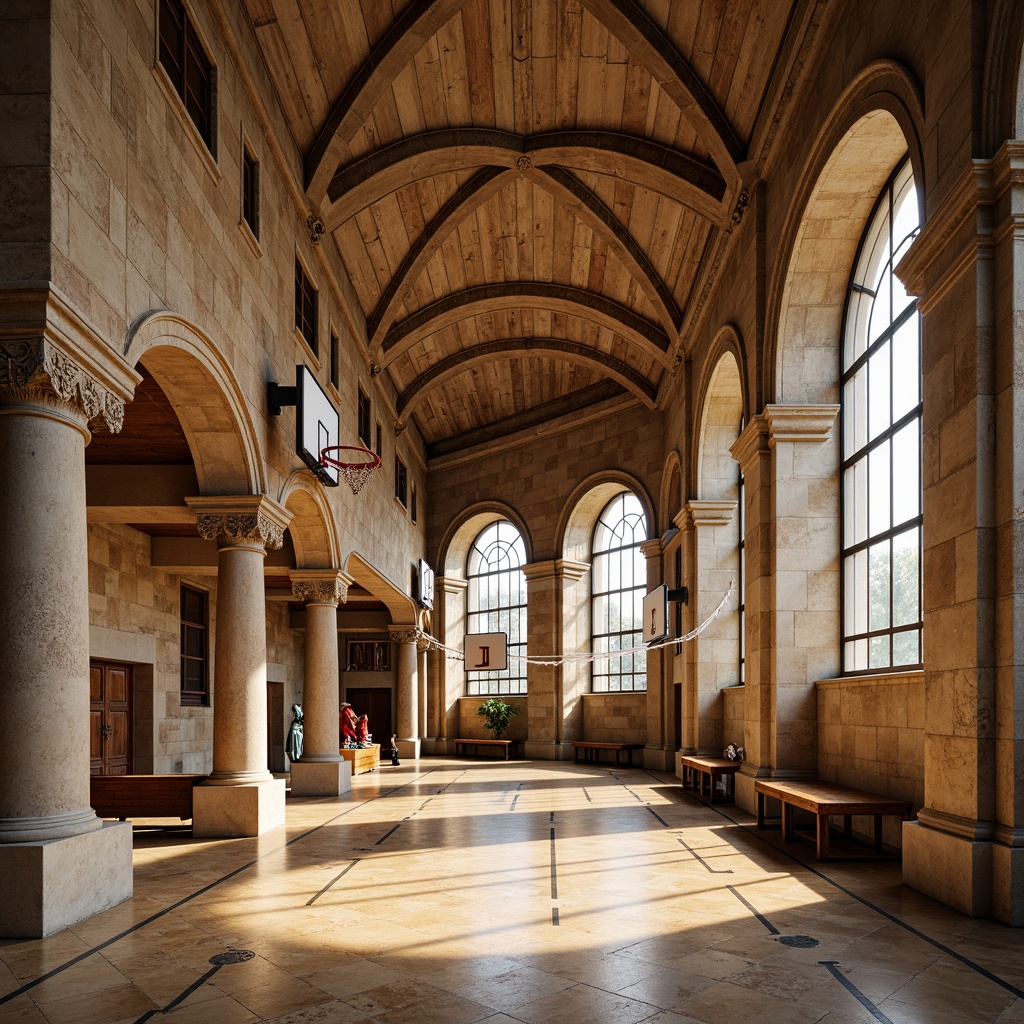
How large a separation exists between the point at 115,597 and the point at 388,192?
6.36 meters

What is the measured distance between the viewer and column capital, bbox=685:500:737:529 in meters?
16.1

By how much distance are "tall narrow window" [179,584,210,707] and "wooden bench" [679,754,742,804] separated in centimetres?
767

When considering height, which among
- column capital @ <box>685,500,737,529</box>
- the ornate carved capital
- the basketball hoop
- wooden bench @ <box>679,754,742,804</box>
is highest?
the basketball hoop

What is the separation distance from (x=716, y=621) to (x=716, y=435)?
9.83 ft

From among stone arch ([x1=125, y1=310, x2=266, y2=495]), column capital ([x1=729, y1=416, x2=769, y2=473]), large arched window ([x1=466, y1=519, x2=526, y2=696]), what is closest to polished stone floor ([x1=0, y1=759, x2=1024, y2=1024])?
stone arch ([x1=125, y1=310, x2=266, y2=495])

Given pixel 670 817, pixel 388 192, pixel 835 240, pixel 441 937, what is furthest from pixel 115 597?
pixel 835 240

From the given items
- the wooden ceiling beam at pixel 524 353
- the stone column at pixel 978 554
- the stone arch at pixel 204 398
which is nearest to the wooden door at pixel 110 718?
the stone arch at pixel 204 398

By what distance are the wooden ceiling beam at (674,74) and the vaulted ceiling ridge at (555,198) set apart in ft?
9.08

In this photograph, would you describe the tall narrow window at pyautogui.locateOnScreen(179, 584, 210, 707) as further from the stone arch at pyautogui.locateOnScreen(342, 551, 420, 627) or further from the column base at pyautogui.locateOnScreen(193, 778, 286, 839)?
the column base at pyautogui.locateOnScreen(193, 778, 286, 839)

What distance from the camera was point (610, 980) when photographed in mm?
4832

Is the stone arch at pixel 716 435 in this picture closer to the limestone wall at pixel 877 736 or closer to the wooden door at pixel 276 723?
the limestone wall at pixel 877 736

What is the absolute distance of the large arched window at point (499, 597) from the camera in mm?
24938

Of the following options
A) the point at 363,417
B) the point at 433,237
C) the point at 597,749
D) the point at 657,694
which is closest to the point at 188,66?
the point at 433,237

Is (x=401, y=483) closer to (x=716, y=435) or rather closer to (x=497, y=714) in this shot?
(x=497, y=714)
